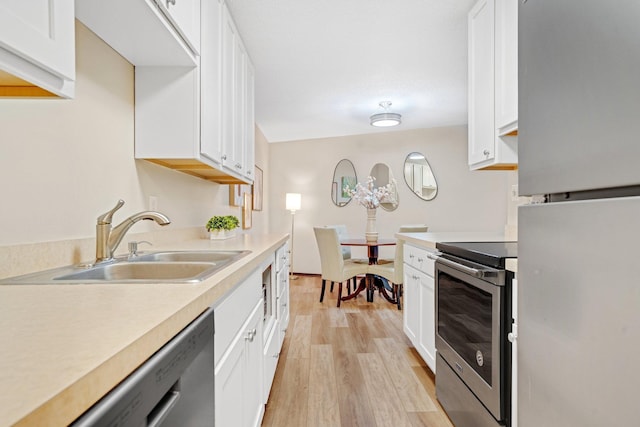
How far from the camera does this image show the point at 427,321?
90.9 inches

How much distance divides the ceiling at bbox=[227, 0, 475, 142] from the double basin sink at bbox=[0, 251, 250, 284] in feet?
5.40

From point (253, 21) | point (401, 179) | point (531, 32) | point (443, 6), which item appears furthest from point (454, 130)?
point (531, 32)

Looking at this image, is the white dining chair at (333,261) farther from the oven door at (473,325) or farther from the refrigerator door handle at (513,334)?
the refrigerator door handle at (513,334)

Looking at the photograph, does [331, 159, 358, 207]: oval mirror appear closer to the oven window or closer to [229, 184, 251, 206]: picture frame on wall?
[229, 184, 251, 206]: picture frame on wall

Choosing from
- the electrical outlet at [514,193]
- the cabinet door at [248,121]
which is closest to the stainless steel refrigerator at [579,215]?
the electrical outlet at [514,193]

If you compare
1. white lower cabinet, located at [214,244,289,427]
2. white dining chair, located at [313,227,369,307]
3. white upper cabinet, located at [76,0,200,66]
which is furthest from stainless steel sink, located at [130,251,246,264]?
white dining chair, located at [313,227,369,307]

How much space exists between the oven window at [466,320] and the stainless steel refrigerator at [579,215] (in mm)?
672

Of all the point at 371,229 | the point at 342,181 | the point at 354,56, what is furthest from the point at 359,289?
the point at 354,56

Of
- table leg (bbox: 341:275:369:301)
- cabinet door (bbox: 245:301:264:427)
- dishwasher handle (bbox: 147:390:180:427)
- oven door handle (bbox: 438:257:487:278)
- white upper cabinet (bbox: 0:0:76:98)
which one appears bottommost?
table leg (bbox: 341:275:369:301)

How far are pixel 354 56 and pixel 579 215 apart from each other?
271 centimetres

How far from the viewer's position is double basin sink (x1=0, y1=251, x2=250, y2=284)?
1.03 metres

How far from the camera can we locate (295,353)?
108 inches

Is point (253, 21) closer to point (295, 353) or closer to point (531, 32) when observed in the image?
point (531, 32)

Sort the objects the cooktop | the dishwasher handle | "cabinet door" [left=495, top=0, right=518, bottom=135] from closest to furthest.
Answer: the dishwasher handle, the cooktop, "cabinet door" [left=495, top=0, right=518, bottom=135]
